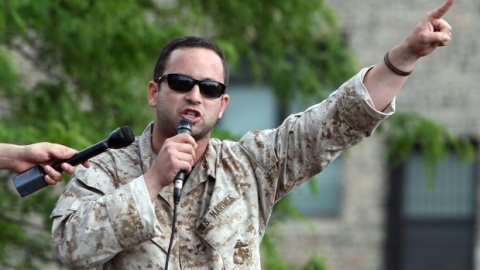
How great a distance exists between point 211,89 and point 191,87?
72 mm

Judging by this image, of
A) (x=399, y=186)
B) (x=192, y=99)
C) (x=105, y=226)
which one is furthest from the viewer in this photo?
(x=399, y=186)

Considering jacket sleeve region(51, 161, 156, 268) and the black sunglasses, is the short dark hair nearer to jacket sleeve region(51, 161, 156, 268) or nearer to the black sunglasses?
the black sunglasses

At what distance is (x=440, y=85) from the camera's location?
14742 millimetres

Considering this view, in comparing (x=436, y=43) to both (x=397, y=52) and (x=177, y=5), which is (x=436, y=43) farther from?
(x=177, y=5)

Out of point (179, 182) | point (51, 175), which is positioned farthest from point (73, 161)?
point (179, 182)

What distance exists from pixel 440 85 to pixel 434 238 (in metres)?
1.63

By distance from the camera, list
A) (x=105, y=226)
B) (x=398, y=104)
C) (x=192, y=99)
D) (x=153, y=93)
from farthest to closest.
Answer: (x=398, y=104)
(x=153, y=93)
(x=192, y=99)
(x=105, y=226)

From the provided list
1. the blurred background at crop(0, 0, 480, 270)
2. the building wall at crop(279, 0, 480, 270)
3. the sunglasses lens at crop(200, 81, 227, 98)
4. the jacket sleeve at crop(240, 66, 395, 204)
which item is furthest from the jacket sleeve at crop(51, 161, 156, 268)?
the building wall at crop(279, 0, 480, 270)

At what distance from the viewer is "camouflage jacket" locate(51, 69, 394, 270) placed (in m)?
4.56

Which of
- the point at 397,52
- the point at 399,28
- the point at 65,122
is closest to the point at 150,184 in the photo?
the point at 397,52

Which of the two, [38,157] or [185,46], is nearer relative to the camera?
[38,157]

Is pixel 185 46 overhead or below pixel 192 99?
overhead

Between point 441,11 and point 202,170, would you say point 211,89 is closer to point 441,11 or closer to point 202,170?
point 202,170

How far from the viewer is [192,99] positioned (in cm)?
477
